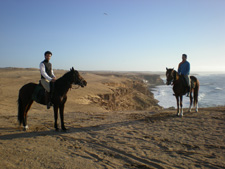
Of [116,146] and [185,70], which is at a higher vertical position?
[185,70]

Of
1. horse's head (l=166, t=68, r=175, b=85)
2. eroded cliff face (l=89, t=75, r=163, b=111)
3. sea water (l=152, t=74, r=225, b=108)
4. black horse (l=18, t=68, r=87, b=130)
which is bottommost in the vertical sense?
sea water (l=152, t=74, r=225, b=108)

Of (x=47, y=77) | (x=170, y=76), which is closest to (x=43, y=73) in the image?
(x=47, y=77)

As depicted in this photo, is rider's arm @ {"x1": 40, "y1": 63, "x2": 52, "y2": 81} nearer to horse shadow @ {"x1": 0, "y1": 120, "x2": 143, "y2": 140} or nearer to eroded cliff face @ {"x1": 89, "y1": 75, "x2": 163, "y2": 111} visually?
horse shadow @ {"x1": 0, "y1": 120, "x2": 143, "y2": 140}

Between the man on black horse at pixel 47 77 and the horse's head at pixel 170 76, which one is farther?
the horse's head at pixel 170 76

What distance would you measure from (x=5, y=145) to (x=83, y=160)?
257 cm

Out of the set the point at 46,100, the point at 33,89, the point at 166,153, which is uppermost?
the point at 33,89

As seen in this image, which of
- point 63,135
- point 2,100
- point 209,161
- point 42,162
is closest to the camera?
point 42,162

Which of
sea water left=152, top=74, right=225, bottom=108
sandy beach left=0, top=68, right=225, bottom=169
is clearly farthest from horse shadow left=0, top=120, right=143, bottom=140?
sea water left=152, top=74, right=225, bottom=108

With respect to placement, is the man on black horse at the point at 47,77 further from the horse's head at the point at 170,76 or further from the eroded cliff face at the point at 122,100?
the eroded cliff face at the point at 122,100

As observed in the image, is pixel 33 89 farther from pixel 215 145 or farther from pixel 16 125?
pixel 215 145

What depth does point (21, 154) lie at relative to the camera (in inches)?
172

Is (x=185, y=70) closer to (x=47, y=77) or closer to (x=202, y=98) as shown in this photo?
(x=47, y=77)

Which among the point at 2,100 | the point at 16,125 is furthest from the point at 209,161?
the point at 2,100

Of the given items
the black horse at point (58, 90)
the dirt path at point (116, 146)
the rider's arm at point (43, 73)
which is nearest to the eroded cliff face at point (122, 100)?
the dirt path at point (116, 146)
